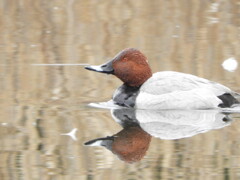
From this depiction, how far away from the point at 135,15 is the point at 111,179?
7.51m

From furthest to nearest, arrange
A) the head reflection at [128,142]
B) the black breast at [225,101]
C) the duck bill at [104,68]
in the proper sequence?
the duck bill at [104,68], the black breast at [225,101], the head reflection at [128,142]

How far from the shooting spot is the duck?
8305 mm

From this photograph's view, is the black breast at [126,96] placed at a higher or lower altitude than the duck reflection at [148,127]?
lower

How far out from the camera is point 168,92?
8.42 m

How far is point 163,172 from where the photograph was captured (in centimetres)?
606

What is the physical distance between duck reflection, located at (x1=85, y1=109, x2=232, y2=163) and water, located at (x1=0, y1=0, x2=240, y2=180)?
0.09 ft

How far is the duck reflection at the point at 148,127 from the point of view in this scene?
6.82 meters

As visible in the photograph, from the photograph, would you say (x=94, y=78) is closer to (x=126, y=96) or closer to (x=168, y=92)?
(x=126, y=96)

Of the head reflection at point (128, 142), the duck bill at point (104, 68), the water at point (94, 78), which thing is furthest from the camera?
the duck bill at point (104, 68)

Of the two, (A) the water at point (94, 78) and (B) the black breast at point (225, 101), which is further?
(B) the black breast at point (225, 101)

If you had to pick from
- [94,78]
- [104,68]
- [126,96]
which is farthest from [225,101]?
[94,78]

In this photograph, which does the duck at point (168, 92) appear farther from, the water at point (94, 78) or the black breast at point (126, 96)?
the water at point (94, 78)

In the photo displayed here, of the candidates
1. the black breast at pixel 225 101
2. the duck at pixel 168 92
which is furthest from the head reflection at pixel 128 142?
the black breast at pixel 225 101

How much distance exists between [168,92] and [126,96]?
45 centimetres
